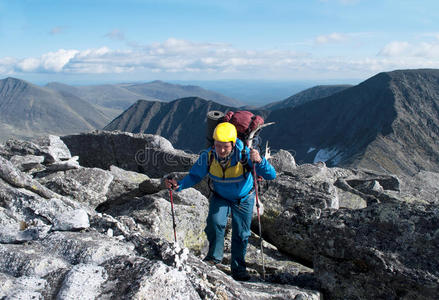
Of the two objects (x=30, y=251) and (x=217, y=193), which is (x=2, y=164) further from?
(x=217, y=193)

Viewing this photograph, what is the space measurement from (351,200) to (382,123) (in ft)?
582

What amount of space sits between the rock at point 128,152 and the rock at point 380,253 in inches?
491

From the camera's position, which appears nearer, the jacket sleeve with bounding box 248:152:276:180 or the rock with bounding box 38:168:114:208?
the jacket sleeve with bounding box 248:152:276:180

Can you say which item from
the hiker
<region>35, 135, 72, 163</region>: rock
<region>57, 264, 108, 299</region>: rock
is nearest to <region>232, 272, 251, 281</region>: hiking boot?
the hiker

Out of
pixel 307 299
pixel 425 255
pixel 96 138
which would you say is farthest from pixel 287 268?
pixel 96 138

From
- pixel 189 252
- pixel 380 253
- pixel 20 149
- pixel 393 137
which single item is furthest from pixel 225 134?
pixel 393 137

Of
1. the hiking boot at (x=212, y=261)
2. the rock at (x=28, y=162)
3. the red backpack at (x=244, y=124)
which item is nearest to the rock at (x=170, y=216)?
the hiking boot at (x=212, y=261)

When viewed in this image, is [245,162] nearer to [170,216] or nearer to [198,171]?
[198,171]

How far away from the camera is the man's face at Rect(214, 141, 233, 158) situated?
23.7ft

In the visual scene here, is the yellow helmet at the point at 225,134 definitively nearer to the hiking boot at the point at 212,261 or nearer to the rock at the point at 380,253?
the rock at the point at 380,253

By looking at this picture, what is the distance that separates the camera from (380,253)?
6.02 m

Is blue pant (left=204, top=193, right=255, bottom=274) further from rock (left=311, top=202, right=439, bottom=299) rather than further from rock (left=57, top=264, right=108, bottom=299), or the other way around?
rock (left=57, top=264, right=108, bottom=299)

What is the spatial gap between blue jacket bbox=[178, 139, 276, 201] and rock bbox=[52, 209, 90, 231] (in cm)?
262

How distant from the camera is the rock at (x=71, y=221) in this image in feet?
19.9
